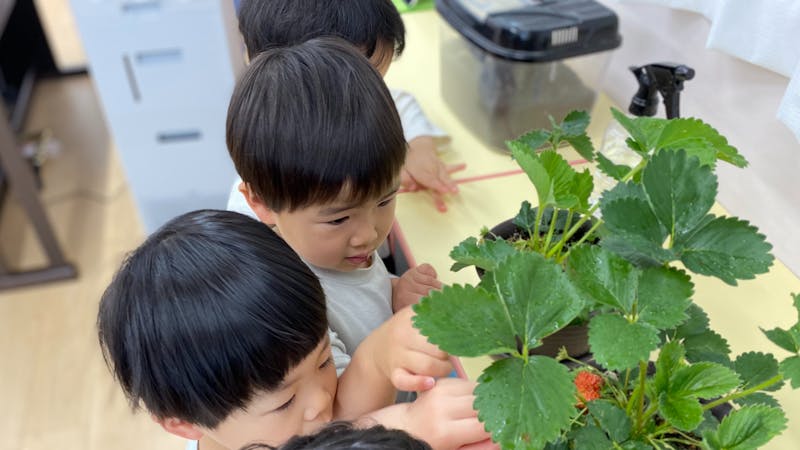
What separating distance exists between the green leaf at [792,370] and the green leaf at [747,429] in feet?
0.08

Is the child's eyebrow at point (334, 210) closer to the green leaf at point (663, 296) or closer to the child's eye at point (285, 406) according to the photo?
the child's eye at point (285, 406)

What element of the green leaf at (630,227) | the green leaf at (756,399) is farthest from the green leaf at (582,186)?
the green leaf at (756,399)

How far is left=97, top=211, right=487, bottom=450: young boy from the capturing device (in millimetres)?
617

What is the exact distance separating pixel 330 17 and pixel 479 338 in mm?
619

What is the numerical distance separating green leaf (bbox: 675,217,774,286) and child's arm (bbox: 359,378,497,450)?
21 cm

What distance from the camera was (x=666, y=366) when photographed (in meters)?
0.48

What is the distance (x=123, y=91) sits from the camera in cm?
195

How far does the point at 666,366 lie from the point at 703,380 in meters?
0.03

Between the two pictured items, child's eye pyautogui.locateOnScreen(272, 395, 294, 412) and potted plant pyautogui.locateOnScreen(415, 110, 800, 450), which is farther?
child's eye pyautogui.locateOnScreen(272, 395, 294, 412)

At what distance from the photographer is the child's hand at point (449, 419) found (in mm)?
579

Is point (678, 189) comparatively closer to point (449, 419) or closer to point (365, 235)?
point (449, 419)

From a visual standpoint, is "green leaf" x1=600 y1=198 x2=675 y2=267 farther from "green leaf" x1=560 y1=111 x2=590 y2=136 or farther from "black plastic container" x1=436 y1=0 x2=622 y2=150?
"black plastic container" x1=436 y1=0 x2=622 y2=150

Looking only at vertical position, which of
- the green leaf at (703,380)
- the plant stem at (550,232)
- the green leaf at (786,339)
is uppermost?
the green leaf at (703,380)

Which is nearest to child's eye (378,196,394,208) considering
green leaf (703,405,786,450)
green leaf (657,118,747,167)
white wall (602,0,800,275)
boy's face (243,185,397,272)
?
boy's face (243,185,397,272)
